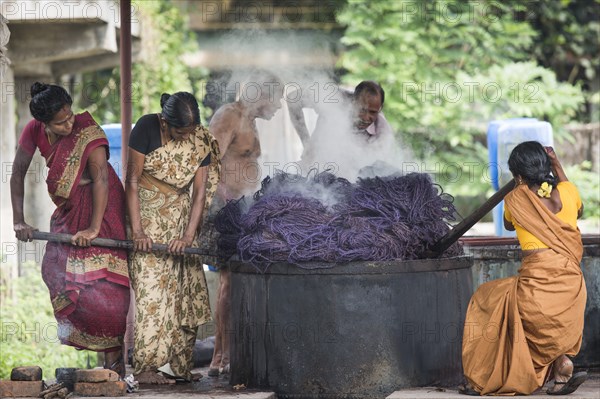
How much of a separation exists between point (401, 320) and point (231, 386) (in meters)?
1.24

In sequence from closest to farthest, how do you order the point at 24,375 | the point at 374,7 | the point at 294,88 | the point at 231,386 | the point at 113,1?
the point at 24,375
the point at 231,386
the point at 294,88
the point at 113,1
the point at 374,7

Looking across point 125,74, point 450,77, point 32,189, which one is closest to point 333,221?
point 125,74

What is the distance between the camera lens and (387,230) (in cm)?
653

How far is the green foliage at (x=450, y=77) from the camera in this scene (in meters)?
15.3

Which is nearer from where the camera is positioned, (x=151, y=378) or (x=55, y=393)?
(x=55, y=393)

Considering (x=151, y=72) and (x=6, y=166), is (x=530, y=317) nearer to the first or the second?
(x=6, y=166)

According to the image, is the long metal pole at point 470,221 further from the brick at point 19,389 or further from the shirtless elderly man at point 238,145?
the brick at point 19,389

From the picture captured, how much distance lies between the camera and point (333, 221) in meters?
6.56

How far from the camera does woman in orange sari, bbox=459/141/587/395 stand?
5969 mm

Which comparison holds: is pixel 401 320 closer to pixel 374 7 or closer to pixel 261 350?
pixel 261 350

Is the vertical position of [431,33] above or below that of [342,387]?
above

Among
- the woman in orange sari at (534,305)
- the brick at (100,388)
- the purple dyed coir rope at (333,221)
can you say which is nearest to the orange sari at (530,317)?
the woman in orange sari at (534,305)

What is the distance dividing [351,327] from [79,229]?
1884mm

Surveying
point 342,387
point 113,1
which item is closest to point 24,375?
point 342,387
